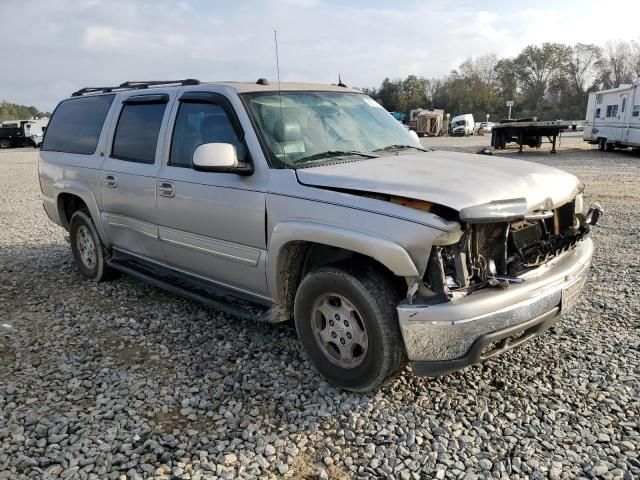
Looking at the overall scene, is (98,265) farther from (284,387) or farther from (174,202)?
(284,387)

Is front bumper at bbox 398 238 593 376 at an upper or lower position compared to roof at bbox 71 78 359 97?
lower

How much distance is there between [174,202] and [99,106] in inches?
77.9

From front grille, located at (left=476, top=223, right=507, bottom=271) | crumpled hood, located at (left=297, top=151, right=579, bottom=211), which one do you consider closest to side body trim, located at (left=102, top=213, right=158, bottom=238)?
crumpled hood, located at (left=297, top=151, right=579, bottom=211)

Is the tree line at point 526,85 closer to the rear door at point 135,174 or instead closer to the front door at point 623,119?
the front door at point 623,119

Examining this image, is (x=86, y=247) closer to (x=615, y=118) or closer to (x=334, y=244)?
(x=334, y=244)

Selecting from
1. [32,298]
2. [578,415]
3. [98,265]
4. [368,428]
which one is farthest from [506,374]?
[32,298]

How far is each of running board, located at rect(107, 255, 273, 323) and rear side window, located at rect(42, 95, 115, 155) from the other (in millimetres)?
1229

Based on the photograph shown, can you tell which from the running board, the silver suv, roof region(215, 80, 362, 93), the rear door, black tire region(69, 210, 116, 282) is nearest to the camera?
the silver suv

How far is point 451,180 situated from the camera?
10.4ft

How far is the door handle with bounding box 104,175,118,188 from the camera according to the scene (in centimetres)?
496

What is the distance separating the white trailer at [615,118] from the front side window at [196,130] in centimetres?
2113

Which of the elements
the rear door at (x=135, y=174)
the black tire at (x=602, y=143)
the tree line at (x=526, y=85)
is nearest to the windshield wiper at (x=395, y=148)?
the rear door at (x=135, y=174)

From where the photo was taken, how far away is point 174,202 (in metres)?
4.27

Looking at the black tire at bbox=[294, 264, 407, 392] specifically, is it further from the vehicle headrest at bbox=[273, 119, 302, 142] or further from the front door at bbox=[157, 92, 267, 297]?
the vehicle headrest at bbox=[273, 119, 302, 142]
